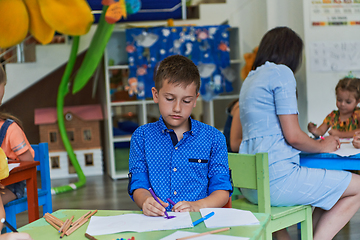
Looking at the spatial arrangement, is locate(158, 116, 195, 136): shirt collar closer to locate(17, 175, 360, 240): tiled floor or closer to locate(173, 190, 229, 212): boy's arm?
locate(173, 190, 229, 212): boy's arm

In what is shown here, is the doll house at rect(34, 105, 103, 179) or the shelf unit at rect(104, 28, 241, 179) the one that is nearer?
the shelf unit at rect(104, 28, 241, 179)

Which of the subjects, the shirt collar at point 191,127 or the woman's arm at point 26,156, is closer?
the shirt collar at point 191,127

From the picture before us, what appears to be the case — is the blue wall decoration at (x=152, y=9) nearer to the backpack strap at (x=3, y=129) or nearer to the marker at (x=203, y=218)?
the backpack strap at (x=3, y=129)

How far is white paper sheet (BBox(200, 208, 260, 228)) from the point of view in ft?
3.03

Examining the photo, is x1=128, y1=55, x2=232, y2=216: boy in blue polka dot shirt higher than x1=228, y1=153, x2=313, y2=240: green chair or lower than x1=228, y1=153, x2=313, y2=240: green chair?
higher

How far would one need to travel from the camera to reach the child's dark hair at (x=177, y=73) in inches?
50.2

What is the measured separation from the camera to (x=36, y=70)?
4.86 metres

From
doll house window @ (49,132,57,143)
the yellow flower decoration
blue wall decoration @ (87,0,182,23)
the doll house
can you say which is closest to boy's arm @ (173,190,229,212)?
blue wall decoration @ (87,0,182,23)

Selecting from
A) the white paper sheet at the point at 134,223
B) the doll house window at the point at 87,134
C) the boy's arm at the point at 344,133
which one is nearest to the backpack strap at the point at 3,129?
the white paper sheet at the point at 134,223

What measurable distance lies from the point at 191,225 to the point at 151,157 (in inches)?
18.3

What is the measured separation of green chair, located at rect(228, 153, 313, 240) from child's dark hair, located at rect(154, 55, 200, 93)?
0.40 meters

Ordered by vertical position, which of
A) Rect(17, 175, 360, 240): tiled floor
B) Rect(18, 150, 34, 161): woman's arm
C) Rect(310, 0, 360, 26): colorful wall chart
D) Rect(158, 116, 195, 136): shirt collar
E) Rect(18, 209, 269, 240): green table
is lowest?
Rect(17, 175, 360, 240): tiled floor

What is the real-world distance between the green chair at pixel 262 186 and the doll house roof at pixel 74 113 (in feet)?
11.5

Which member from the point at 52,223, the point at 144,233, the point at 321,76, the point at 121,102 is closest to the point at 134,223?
the point at 144,233
